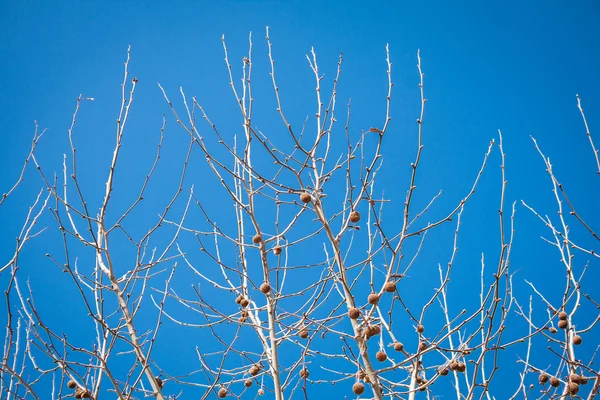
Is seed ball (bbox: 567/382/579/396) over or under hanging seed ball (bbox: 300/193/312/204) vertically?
under

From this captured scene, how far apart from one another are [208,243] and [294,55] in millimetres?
3186

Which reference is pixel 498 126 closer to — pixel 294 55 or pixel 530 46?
pixel 530 46

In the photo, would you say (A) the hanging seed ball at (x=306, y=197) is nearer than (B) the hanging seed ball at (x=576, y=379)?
Yes

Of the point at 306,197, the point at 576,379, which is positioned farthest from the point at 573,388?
the point at 306,197

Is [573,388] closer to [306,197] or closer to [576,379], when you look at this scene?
[576,379]

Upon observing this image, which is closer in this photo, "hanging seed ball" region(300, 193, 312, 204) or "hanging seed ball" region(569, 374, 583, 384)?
"hanging seed ball" region(300, 193, 312, 204)

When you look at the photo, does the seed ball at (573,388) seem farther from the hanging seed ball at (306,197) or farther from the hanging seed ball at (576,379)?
the hanging seed ball at (306,197)

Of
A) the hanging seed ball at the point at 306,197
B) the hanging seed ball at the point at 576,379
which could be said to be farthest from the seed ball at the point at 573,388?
the hanging seed ball at the point at 306,197

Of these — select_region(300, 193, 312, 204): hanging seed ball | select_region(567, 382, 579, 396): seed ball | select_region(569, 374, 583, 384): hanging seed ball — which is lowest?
select_region(567, 382, 579, 396): seed ball

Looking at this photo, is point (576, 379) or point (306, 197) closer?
point (306, 197)

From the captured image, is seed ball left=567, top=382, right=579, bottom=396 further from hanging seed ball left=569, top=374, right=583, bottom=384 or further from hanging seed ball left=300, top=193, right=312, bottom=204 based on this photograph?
hanging seed ball left=300, top=193, right=312, bottom=204

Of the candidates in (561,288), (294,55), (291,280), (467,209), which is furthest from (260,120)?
(561,288)

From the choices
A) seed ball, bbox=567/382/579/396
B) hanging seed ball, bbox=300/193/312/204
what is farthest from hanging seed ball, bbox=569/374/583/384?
hanging seed ball, bbox=300/193/312/204

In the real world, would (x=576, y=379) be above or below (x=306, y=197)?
below
